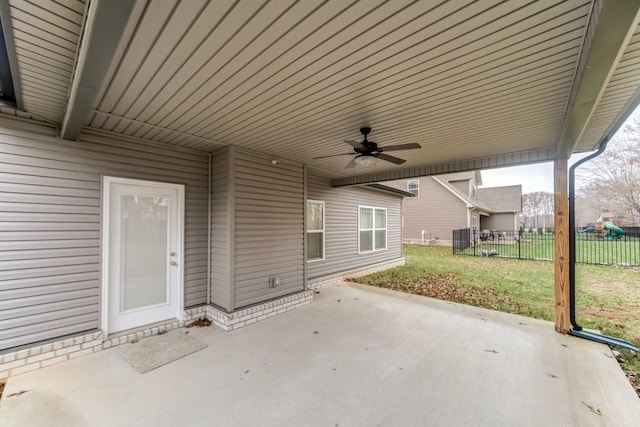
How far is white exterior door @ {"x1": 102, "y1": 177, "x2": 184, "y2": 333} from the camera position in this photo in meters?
3.49

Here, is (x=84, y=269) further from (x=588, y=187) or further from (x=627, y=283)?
(x=588, y=187)

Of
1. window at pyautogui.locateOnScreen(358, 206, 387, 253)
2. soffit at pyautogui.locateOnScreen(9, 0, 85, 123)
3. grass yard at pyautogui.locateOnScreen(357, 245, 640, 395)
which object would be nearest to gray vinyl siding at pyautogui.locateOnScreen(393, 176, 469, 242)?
grass yard at pyautogui.locateOnScreen(357, 245, 640, 395)

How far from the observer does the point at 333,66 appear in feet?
6.89

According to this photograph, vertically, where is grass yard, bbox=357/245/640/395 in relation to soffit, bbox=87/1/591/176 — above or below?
below

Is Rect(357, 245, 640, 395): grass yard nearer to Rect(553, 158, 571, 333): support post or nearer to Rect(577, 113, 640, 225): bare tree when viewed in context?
Rect(553, 158, 571, 333): support post

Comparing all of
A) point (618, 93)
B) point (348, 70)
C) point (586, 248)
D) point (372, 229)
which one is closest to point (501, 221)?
point (586, 248)

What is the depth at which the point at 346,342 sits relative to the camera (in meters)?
3.57

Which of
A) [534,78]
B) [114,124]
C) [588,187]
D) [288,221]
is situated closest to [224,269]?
[288,221]

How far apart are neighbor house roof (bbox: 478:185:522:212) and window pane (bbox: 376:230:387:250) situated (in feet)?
49.9

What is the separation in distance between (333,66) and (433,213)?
598 inches

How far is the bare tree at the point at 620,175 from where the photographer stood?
1066cm

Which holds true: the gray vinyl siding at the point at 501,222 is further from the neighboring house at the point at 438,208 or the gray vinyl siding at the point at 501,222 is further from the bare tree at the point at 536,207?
the bare tree at the point at 536,207

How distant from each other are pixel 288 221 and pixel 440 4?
4.05 metres

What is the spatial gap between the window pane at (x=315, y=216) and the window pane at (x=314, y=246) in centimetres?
20
